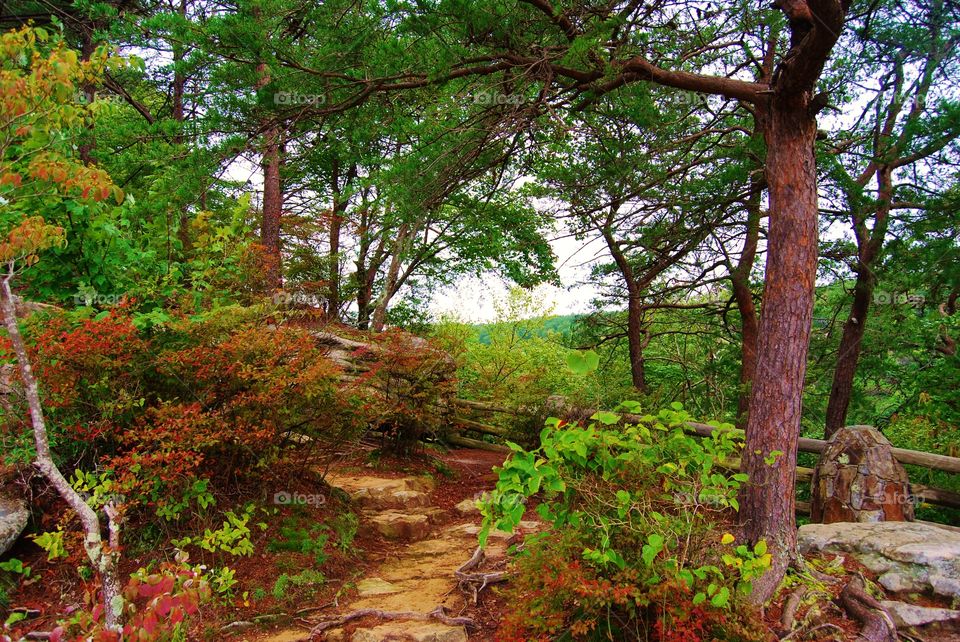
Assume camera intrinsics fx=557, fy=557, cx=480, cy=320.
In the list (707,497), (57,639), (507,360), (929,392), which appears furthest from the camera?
(507,360)

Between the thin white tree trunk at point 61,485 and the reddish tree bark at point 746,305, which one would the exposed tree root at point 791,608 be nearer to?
the thin white tree trunk at point 61,485

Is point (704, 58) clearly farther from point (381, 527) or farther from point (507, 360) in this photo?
point (507, 360)

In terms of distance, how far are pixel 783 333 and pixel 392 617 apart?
10.4 feet

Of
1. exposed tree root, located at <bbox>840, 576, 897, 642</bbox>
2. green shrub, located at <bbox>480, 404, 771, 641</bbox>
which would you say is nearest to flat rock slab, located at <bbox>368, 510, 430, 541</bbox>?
green shrub, located at <bbox>480, 404, 771, 641</bbox>

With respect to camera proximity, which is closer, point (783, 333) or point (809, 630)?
point (809, 630)

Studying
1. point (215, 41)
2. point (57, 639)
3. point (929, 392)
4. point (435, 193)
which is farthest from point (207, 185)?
point (929, 392)

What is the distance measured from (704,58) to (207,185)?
4.64m

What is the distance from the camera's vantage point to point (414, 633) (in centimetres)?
331

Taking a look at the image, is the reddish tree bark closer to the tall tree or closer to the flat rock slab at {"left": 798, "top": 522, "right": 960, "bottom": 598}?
the tall tree

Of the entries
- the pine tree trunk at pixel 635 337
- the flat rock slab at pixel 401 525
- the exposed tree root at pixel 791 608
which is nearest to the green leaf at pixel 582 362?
the exposed tree root at pixel 791 608

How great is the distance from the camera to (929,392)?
6.37 m

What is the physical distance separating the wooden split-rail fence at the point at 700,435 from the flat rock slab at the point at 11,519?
4182mm

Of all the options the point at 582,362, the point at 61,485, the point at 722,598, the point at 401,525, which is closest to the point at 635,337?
the point at 401,525

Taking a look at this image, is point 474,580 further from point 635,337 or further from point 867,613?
point 635,337
